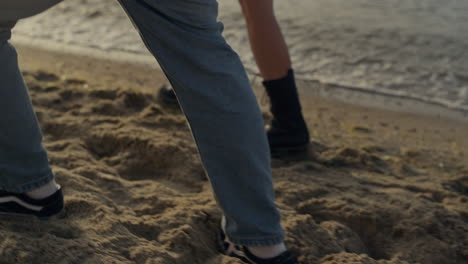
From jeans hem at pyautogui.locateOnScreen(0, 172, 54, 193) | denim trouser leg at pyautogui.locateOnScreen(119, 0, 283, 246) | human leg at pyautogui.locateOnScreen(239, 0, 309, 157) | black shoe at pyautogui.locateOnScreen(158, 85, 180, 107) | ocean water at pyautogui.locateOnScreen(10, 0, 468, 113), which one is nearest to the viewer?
denim trouser leg at pyautogui.locateOnScreen(119, 0, 283, 246)

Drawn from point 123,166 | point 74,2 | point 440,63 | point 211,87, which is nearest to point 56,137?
point 123,166

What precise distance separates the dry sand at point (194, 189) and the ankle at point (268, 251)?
0.38 ft

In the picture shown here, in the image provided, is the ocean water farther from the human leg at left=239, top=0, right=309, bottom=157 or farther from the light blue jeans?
the light blue jeans

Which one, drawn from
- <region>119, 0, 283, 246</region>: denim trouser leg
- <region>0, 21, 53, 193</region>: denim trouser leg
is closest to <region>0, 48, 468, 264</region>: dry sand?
<region>0, 21, 53, 193</region>: denim trouser leg

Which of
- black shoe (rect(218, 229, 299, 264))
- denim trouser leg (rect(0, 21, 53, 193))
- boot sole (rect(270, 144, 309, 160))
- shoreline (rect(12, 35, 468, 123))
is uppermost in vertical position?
denim trouser leg (rect(0, 21, 53, 193))

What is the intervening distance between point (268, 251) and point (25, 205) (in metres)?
0.71

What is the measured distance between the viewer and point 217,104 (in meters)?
1.58

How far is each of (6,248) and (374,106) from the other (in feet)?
8.20

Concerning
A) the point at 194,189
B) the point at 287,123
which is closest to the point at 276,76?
the point at 287,123

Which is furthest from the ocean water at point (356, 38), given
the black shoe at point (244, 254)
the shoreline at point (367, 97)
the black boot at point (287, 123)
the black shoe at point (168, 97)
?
the black shoe at point (244, 254)

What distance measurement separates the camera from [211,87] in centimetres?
157

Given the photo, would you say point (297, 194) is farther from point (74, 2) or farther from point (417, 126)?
point (74, 2)

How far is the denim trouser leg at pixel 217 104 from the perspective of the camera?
1.51 meters

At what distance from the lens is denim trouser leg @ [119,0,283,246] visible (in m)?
1.51
